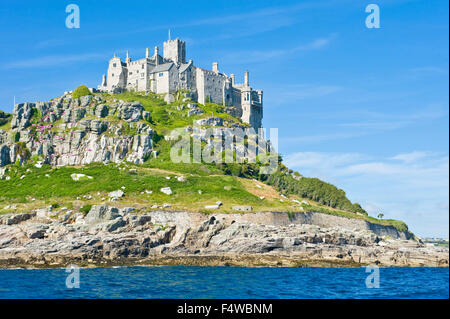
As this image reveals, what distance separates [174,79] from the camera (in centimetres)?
12119

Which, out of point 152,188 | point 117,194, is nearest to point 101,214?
point 117,194

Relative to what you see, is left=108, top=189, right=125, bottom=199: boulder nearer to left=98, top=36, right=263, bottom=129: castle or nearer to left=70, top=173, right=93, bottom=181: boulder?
left=70, top=173, right=93, bottom=181: boulder

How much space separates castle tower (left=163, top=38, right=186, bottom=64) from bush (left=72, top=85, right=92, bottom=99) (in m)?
23.5

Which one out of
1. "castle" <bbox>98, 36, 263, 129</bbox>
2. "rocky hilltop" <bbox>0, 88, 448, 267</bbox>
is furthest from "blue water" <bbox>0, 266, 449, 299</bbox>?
"castle" <bbox>98, 36, 263, 129</bbox>

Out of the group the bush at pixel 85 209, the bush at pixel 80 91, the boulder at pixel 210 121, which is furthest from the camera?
the bush at pixel 80 91

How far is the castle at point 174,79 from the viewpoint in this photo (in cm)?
12138

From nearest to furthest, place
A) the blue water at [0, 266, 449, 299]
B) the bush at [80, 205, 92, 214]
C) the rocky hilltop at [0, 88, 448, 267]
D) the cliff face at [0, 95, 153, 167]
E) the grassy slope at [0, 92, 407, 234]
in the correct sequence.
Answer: the blue water at [0, 266, 449, 299], the rocky hilltop at [0, 88, 448, 267], the bush at [80, 205, 92, 214], the grassy slope at [0, 92, 407, 234], the cliff face at [0, 95, 153, 167]

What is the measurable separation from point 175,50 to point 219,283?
301 feet

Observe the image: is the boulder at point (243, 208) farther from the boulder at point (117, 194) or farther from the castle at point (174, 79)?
the castle at point (174, 79)

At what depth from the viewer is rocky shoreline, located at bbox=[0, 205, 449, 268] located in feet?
195

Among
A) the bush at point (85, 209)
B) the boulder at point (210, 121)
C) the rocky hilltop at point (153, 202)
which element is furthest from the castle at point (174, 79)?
the bush at point (85, 209)

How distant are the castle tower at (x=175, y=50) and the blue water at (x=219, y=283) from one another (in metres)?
78.7
